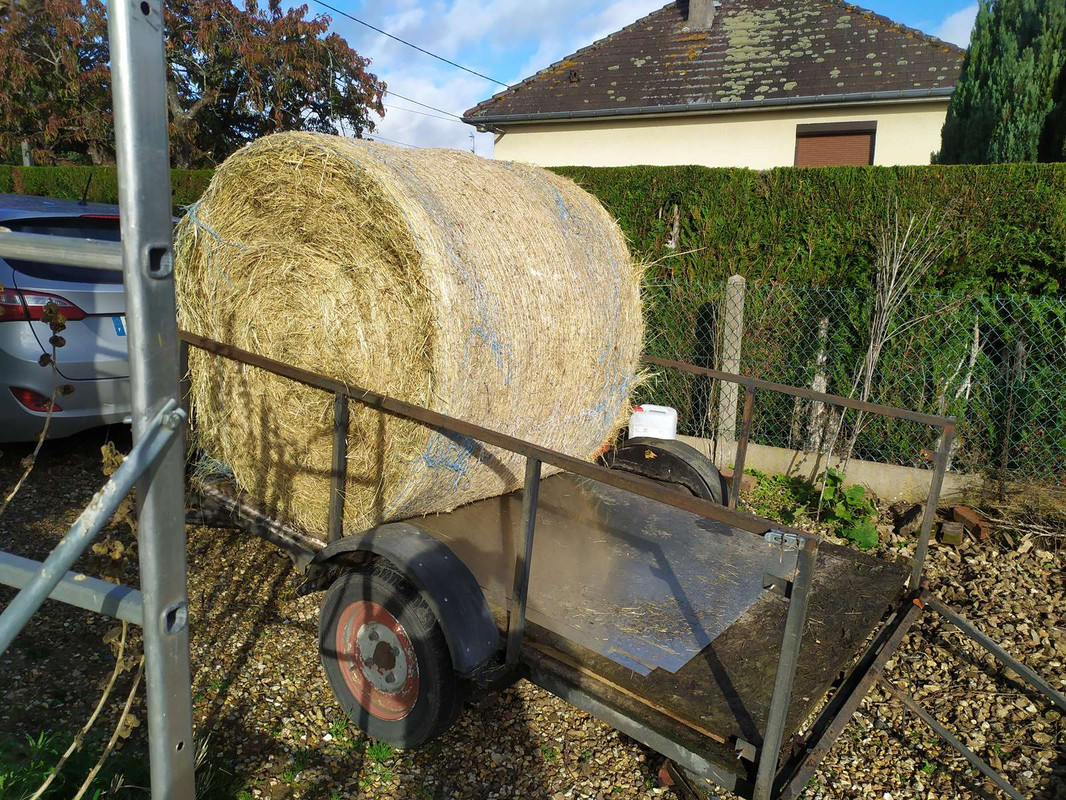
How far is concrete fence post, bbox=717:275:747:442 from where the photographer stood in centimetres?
647

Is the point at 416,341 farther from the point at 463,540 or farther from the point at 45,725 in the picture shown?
the point at 45,725

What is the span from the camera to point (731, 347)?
657 centimetres

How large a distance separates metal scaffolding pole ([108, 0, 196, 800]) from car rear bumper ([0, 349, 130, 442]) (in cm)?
384

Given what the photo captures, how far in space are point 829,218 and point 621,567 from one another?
182 inches

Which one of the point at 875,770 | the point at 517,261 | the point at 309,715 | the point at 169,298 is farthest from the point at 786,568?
the point at 169,298

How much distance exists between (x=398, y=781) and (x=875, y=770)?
1887 millimetres

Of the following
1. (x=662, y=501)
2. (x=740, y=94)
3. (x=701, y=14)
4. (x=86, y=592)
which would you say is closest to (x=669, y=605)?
(x=662, y=501)

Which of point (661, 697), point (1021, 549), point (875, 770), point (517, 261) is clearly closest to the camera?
point (661, 697)

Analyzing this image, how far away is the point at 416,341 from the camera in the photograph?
10.4 feet

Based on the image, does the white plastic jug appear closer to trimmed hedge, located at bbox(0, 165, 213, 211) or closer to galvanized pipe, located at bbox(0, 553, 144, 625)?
galvanized pipe, located at bbox(0, 553, 144, 625)

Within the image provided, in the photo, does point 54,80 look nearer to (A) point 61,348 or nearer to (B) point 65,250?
(A) point 61,348

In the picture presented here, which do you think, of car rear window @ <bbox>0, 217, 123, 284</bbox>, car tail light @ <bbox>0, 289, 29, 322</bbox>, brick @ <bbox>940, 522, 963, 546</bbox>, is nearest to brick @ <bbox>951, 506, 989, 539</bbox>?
brick @ <bbox>940, 522, 963, 546</bbox>

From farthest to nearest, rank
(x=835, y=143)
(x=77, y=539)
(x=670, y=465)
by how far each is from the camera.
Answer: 1. (x=835, y=143)
2. (x=670, y=465)
3. (x=77, y=539)

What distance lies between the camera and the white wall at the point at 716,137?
11617mm
